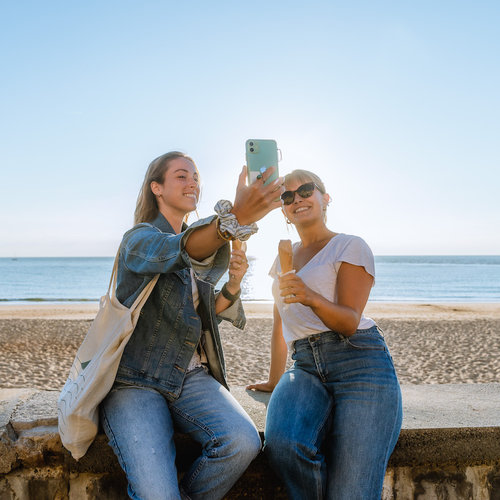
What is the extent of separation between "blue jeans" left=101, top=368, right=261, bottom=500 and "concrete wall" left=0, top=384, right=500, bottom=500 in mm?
148

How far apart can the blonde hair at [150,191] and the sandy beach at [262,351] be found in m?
5.72

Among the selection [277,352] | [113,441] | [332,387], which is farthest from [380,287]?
[113,441]

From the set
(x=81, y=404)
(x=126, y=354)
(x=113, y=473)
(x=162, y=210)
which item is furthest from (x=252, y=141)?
(x=113, y=473)

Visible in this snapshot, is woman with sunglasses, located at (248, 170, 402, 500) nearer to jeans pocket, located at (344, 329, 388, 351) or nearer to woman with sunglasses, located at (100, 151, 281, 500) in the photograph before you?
jeans pocket, located at (344, 329, 388, 351)

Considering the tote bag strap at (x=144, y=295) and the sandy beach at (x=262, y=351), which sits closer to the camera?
the tote bag strap at (x=144, y=295)

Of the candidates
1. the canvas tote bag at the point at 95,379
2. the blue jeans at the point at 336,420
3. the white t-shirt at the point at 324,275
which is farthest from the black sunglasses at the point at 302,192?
the canvas tote bag at the point at 95,379

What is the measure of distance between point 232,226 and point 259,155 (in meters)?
0.56

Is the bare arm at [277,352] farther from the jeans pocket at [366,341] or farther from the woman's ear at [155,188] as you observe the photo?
the woman's ear at [155,188]

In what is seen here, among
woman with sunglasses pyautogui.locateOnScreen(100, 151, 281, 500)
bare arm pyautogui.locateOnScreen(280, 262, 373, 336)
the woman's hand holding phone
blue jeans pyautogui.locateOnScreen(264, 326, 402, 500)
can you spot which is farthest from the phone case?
blue jeans pyautogui.locateOnScreen(264, 326, 402, 500)

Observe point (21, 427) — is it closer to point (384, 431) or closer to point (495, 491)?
point (384, 431)

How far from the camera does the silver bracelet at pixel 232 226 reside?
184cm

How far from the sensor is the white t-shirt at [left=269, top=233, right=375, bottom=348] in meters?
2.61

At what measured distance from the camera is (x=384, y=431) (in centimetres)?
213

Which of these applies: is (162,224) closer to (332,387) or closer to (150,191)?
(150,191)
